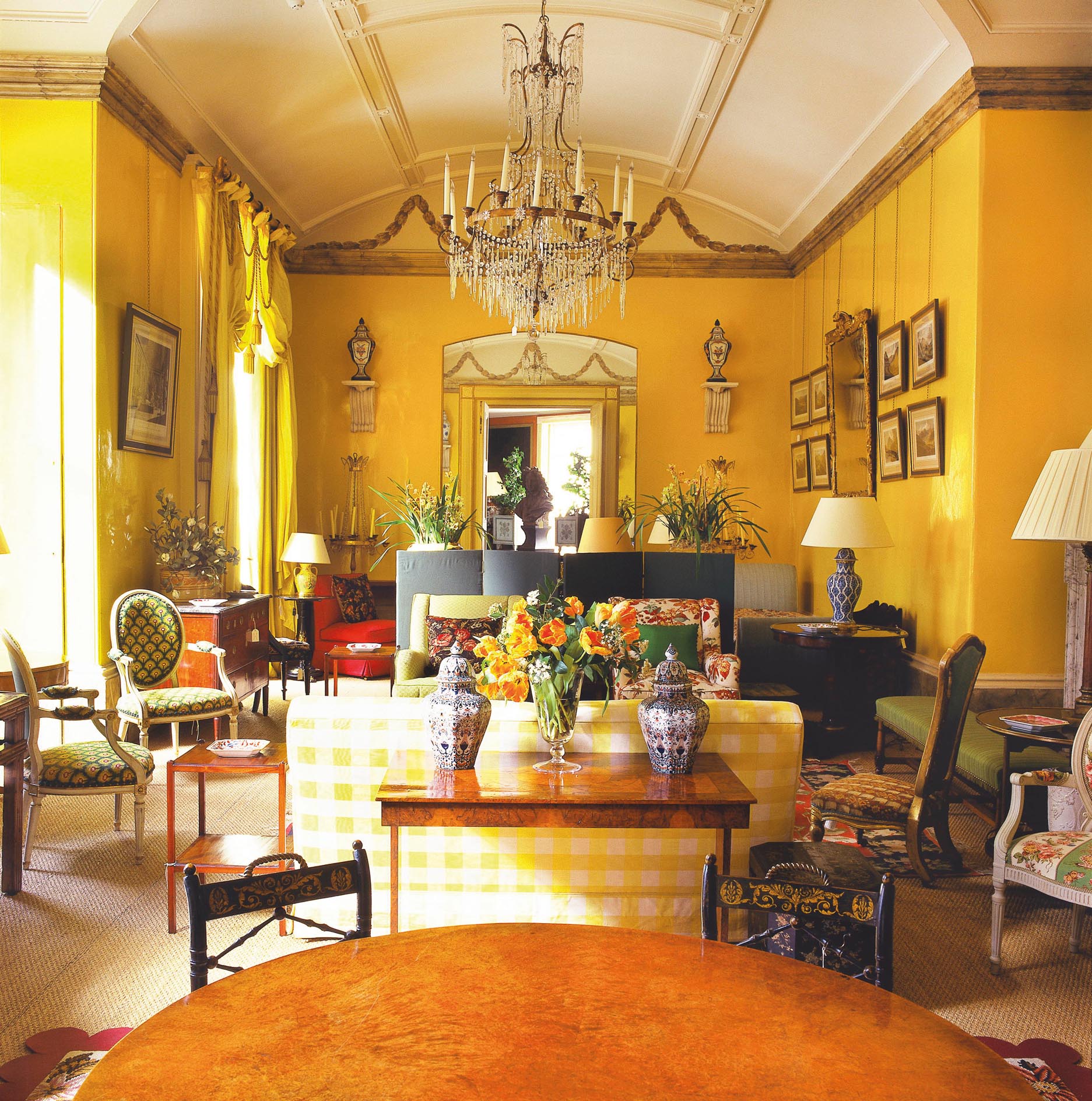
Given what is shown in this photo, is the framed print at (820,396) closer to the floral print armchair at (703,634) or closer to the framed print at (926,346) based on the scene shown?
the framed print at (926,346)

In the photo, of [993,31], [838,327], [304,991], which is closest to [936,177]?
[993,31]

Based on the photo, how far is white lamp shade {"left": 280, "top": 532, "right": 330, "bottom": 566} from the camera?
7.99 m

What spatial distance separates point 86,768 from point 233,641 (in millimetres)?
2403

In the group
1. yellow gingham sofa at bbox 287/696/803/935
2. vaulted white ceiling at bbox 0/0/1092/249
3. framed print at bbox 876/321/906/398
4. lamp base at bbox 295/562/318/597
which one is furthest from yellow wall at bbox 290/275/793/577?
yellow gingham sofa at bbox 287/696/803/935

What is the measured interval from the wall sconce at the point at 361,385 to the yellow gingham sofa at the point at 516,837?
22.5 ft

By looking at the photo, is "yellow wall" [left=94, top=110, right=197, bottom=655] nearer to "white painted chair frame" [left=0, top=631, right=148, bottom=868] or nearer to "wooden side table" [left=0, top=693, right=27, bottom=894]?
"white painted chair frame" [left=0, top=631, right=148, bottom=868]

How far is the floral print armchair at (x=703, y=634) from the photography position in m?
5.73

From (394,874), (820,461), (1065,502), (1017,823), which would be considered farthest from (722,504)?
(394,874)

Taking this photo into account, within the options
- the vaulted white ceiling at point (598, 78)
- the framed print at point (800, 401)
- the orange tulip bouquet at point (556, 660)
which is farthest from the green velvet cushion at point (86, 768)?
the framed print at point (800, 401)

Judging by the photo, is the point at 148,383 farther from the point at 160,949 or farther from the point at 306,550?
the point at 160,949

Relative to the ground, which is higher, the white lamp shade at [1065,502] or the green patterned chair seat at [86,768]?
the white lamp shade at [1065,502]

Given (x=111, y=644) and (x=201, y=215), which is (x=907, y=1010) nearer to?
(x=111, y=644)

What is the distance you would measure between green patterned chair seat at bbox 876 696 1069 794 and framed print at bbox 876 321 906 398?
2.62 m

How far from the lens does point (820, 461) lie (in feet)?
27.7
